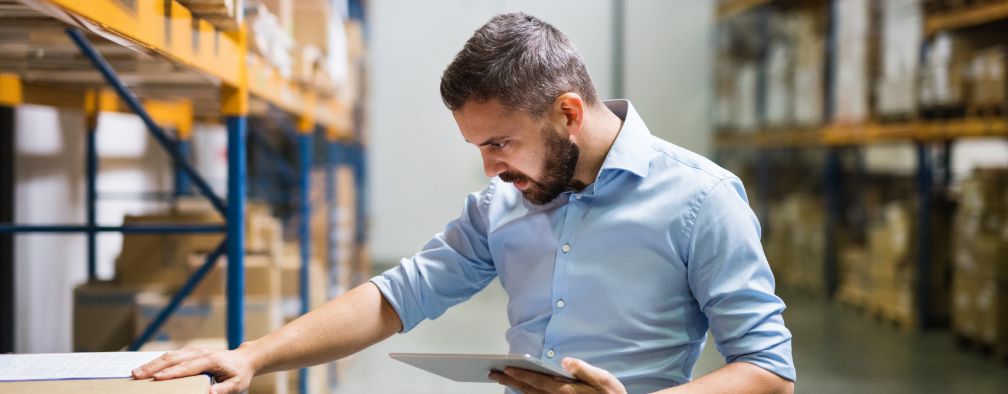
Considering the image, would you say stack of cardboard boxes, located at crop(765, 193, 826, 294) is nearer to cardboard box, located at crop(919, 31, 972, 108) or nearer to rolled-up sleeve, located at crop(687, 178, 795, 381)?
cardboard box, located at crop(919, 31, 972, 108)

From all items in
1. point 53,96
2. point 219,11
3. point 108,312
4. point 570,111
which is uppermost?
point 219,11

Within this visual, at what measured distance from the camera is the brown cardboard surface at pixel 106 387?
1698 mm

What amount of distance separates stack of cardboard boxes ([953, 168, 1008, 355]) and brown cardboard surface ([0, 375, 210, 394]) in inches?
246

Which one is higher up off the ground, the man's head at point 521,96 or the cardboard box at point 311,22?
the cardboard box at point 311,22

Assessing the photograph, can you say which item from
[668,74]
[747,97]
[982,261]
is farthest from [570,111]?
[747,97]

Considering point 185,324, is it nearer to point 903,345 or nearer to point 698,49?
point 698,49

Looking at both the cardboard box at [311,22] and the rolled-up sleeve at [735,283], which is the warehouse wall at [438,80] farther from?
the rolled-up sleeve at [735,283]

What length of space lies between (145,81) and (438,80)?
4.59 m

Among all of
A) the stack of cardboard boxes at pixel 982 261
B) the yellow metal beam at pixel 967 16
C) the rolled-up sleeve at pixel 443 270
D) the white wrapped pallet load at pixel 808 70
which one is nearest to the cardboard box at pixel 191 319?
the rolled-up sleeve at pixel 443 270

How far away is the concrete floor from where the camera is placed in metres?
6.07

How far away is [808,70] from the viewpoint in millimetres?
9492

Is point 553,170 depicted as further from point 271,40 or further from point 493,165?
point 271,40

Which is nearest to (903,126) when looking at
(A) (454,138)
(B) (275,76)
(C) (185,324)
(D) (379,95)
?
(A) (454,138)

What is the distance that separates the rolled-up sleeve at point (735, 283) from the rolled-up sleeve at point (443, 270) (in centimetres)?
60
